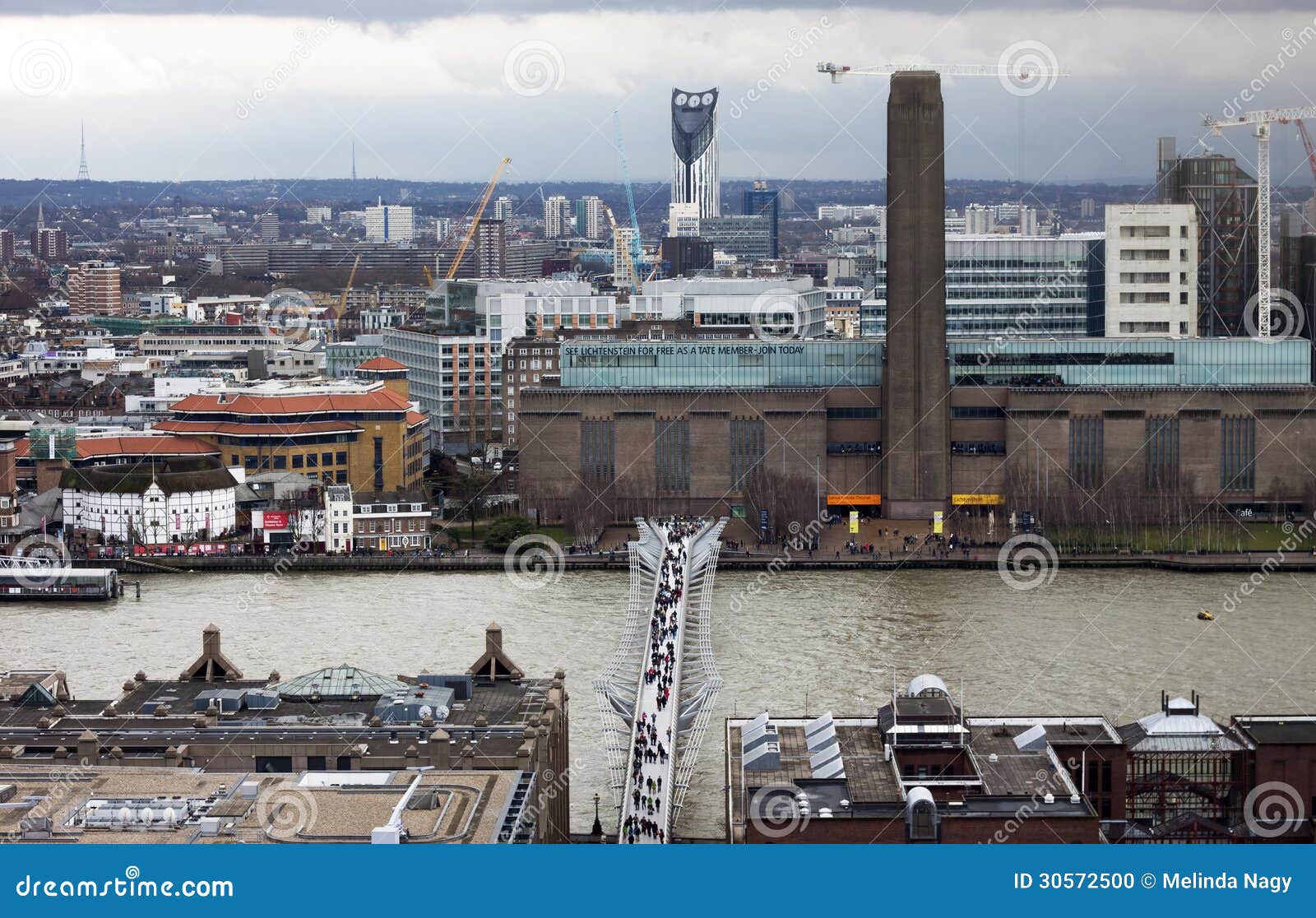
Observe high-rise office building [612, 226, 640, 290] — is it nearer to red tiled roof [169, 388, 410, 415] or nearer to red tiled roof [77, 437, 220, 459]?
red tiled roof [169, 388, 410, 415]

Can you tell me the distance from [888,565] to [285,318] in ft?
115

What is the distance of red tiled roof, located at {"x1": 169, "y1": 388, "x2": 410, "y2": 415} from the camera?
94.5ft

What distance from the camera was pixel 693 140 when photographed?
95.3 meters

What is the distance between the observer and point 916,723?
439 inches

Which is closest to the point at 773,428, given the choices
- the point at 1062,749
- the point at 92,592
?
the point at 92,592

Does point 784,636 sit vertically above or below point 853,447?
below

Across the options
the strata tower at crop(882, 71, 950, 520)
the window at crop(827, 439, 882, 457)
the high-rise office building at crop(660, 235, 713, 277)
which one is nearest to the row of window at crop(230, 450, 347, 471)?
the window at crop(827, 439, 882, 457)

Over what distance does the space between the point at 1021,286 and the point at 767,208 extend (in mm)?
56767

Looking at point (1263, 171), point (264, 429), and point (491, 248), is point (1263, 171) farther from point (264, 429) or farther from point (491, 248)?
point (491, 248)

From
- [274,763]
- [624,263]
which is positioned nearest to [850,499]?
[274,763]

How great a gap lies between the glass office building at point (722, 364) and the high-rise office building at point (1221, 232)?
1191 cm

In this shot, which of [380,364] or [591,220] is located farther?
[591,220]

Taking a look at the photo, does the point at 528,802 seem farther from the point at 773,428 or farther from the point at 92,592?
the point at 773,428

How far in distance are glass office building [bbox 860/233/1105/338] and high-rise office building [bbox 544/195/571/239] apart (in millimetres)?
66620
